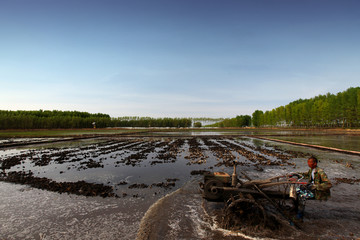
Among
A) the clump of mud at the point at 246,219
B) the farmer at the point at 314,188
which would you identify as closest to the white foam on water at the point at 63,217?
the clump of mud at the point at 246,219

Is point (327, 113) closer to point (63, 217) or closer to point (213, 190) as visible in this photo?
point (213, 190)

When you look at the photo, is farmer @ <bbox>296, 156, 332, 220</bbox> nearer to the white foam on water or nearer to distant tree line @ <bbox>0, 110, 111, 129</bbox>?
the white foam on water

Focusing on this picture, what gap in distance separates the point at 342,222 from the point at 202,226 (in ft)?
15.3

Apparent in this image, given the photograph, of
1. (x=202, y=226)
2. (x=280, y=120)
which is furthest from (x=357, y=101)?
(x=202, y=226)

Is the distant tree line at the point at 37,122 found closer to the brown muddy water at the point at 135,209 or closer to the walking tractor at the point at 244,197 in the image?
the brown muddy water at the point at 135,209

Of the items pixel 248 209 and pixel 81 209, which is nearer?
pixel 248 209

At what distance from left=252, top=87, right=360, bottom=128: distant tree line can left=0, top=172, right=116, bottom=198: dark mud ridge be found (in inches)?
4079

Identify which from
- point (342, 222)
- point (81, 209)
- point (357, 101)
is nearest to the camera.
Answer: point (342, 222)

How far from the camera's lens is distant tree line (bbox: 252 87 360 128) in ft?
278

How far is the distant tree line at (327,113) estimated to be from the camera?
8462 cm

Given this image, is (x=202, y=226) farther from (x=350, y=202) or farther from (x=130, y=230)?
(x=350, y=202)

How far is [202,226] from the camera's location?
622 cm

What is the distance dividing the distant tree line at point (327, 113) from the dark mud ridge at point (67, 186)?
104 meters

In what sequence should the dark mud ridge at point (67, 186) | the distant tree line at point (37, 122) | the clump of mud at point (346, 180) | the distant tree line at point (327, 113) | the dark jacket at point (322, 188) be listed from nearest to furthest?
the dark jacket at point (322, 188) → the dark mud ridge at point (67, 186) → the clump of mud at point (346, 180) → the distant tree line at point (327, 113) → the distant tree line at point (37, 122)
